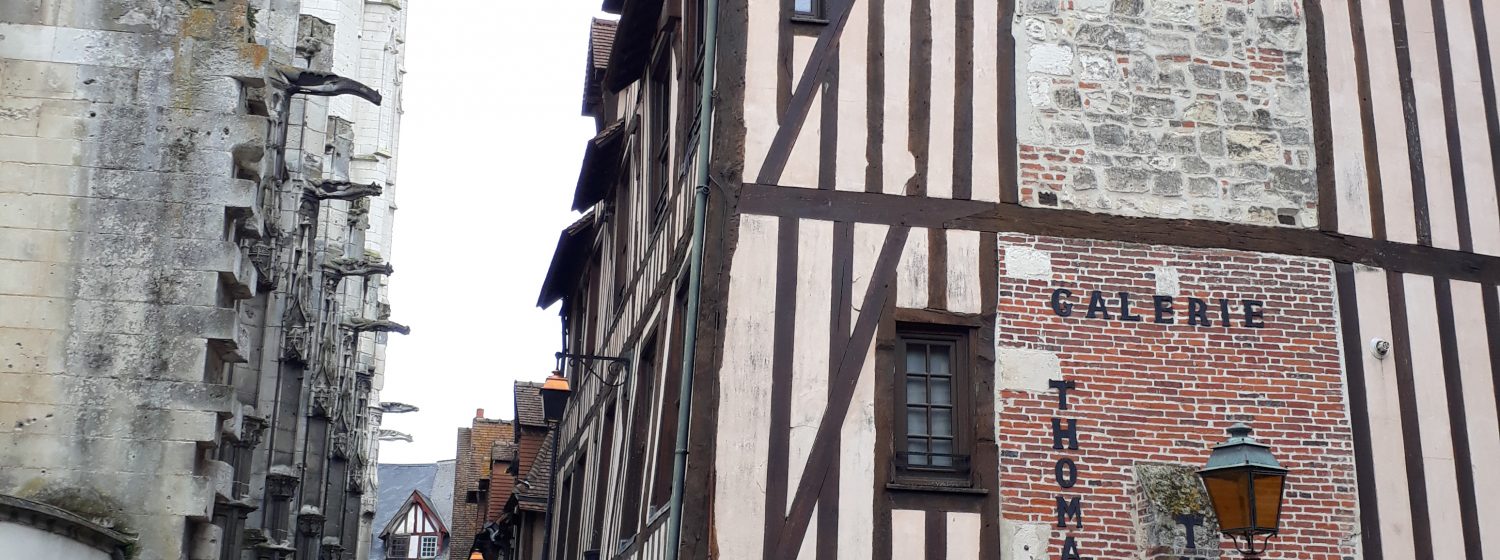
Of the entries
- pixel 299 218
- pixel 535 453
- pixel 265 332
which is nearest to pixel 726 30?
pixel 265 332

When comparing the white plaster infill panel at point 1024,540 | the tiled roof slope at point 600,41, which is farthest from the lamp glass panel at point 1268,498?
the tiled roof slope at point 600,41

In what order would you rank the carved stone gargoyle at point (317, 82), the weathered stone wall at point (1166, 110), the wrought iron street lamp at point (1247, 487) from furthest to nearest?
the carved stone gargoyle at point (317, 82), the weathered stone wall at point (1166, 110), the wrought iron street lamp at point (1247, 487)

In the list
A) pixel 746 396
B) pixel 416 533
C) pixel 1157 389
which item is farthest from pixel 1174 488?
pixel 416 533

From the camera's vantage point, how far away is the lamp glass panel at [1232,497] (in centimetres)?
779

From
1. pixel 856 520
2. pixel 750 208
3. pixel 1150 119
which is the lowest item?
pixel 856 520

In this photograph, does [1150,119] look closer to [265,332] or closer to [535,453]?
[265,332]

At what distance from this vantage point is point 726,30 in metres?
10.3

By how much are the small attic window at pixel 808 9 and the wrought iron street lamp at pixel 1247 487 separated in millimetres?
4202

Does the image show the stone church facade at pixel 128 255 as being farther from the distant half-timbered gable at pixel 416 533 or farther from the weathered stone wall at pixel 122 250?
the distant half-timbered gable at pixel 416 533

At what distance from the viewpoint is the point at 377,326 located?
28.5m

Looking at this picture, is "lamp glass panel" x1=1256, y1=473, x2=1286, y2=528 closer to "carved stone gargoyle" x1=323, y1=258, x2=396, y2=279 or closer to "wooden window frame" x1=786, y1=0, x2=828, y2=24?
"wooden window frame" x1=786, y1=0, x2=828, y2=24

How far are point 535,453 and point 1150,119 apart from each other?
16237 mm

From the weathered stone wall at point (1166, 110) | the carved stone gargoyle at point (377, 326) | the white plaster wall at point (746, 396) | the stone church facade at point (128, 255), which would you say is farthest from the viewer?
the carved stone gargoyle at point (377, 326)

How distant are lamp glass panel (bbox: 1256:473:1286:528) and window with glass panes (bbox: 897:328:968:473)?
7.82ft
